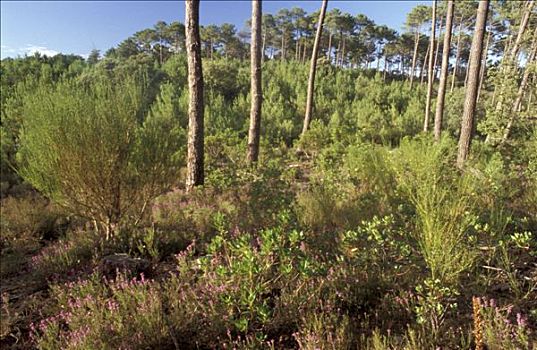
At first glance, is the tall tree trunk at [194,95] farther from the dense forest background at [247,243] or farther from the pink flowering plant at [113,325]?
the pink flowering plant at [113,325]

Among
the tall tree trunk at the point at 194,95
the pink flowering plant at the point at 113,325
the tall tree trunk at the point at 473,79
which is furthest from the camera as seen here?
the tall tree trunk at the point at 473,79

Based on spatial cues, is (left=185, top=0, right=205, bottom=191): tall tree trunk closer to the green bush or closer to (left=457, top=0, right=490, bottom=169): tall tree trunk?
the green bush

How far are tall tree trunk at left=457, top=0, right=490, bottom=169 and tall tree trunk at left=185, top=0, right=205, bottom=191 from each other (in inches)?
240

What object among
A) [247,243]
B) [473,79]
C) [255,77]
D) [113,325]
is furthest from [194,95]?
[473,79]

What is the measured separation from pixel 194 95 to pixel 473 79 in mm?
6629

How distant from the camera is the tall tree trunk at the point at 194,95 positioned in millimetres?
6273

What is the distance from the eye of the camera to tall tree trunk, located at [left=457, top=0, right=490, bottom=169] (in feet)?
24.3

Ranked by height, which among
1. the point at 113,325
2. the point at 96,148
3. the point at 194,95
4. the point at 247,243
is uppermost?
the point at 194,95

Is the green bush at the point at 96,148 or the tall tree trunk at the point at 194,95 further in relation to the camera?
the tall tree trunk at the point at 194,95

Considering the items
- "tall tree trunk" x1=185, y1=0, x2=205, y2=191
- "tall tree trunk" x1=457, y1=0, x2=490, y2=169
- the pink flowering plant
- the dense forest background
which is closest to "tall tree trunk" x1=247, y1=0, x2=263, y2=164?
the dense forest background

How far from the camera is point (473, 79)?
7.47m

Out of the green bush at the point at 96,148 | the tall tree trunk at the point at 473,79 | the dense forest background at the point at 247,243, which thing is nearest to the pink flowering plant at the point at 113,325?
the dense forest background at the point at 247,243

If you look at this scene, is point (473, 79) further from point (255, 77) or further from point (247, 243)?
point (247, 243)

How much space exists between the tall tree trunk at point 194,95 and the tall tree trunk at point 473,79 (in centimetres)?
609
